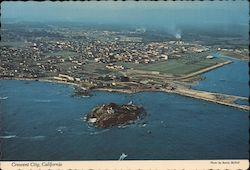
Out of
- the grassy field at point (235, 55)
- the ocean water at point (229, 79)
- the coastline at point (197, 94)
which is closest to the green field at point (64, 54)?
the coastline at point (197, 94)

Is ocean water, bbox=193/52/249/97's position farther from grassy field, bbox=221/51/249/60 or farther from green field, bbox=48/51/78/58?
green field, bbox=48/51/78/58

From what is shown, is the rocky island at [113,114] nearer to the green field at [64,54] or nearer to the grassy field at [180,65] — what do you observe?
the grassy field at [180,65]

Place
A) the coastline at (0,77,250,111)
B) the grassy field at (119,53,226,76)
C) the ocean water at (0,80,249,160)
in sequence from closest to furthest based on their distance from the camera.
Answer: the ocean water at (0,80,249,160) → the coastline at (0,77,250,111) → the grassy field at (119,53,226,76)

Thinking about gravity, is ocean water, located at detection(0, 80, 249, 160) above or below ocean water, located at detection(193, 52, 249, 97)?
below

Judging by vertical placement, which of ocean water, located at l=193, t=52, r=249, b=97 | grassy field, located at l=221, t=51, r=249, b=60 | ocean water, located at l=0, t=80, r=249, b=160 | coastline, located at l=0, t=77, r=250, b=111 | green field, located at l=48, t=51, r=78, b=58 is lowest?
ocean water, located at l=0, t=80, r=249, b=160

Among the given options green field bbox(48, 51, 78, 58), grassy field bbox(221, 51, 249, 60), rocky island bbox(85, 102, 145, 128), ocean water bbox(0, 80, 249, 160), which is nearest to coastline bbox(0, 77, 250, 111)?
ocean water bbox(0, 80, 249, 160)

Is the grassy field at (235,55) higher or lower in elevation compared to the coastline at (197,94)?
higher
